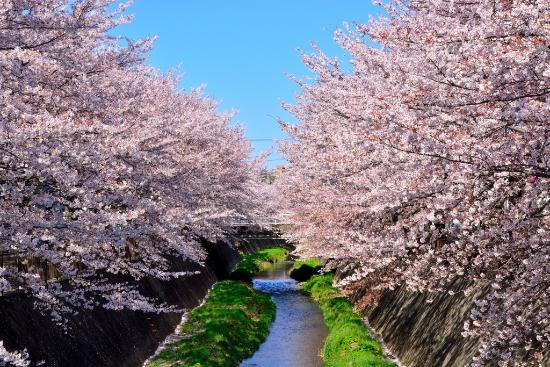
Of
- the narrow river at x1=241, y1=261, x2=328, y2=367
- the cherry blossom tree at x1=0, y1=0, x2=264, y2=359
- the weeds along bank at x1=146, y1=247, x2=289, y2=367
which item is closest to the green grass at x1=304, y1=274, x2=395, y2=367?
the narrow river at x1=241, y1=261, x2=328, y2=367

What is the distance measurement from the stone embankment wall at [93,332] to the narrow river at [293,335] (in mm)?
3786

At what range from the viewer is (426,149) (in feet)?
24.7

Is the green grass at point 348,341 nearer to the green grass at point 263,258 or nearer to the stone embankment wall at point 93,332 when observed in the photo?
the stone embankment wall at point 93,332

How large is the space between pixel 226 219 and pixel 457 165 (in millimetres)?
30077

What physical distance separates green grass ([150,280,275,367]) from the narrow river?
0.45 m

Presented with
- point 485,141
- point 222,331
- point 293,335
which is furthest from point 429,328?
point 293,335

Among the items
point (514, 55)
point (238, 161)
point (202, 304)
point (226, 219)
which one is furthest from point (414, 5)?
point (238, 161)

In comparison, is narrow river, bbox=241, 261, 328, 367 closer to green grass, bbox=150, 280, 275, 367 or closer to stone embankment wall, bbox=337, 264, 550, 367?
green grass, bbox=150, 280, 275, 367

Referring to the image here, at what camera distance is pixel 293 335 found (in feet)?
90.8

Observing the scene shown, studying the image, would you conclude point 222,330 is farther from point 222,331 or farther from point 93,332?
point 93,332

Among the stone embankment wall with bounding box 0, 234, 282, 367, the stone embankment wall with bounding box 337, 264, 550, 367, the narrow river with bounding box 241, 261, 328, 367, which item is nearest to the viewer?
the stone embankment wall with bounding box 0, 234, 282, 367

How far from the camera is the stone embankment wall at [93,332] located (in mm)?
13055

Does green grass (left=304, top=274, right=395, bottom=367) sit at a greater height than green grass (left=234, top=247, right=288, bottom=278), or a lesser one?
lesser

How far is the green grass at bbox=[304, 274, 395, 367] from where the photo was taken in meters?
18.2
